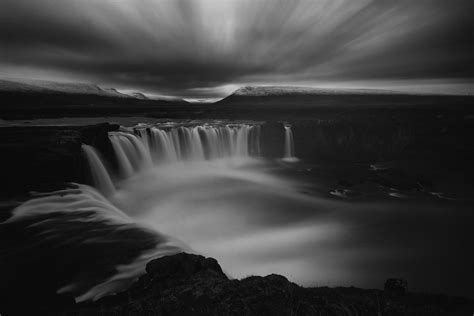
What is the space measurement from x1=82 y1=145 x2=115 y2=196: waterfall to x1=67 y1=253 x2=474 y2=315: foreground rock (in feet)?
44.7

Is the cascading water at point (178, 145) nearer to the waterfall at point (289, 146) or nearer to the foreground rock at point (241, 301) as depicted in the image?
the waterfall at point (289, 146)

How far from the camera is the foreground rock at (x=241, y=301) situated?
4406 mm

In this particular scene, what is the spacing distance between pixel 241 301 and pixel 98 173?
17.7 m

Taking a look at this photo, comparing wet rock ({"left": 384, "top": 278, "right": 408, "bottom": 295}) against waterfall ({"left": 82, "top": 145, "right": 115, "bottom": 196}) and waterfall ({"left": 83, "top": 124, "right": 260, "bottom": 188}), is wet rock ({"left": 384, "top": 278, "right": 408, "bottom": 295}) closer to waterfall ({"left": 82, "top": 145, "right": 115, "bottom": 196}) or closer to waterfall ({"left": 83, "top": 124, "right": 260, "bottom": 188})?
waterfall ({"left": 82, "top": 145, "right": 115, "bottom": 196})

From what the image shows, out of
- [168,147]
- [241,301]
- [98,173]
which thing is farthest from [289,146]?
[241,301]

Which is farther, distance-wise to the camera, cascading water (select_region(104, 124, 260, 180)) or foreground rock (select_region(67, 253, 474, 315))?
cascading water (select_region(104, 124, 260, 180))

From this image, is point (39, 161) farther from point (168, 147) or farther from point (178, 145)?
point (178, 145)

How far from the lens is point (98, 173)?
18484 mm

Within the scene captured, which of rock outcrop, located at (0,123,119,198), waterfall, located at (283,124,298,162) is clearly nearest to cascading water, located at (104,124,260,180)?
rock outcrop, located at (0,123,119,198)

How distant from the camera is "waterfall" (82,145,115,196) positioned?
59.1 ft

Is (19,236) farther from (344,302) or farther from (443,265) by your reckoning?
(443,265)

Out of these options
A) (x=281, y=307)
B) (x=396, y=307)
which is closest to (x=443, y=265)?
(x=396, y=307)

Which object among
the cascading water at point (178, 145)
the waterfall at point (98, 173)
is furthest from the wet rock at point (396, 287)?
the cascading water at point (178, 145)

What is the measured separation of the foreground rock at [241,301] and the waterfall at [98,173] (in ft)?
44.7
